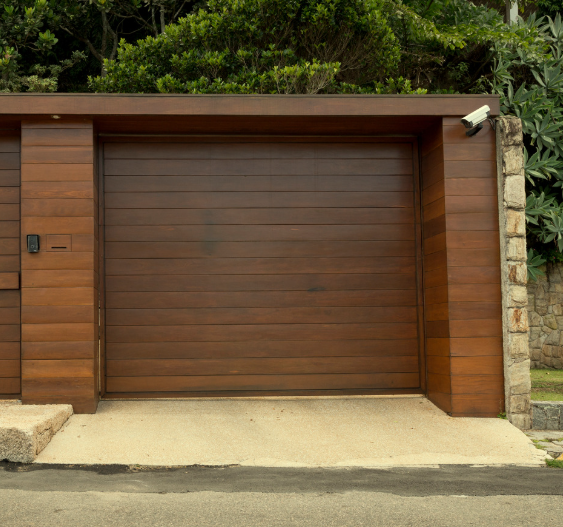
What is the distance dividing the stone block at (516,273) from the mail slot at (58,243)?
420 cm

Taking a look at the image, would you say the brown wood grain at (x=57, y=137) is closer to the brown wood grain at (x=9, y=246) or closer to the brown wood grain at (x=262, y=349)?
the brown wood grain at (x=9, y=246)

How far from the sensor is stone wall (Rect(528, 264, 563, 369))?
1030cm

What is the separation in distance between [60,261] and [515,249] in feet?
14.3

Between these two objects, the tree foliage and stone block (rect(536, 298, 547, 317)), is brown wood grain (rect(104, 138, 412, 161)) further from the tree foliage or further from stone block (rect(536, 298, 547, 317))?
stone block (rect(536, 298, 547, 317))

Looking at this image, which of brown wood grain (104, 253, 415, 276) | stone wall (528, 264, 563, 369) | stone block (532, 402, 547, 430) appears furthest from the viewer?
stone wall (528, 264, 563, 369)

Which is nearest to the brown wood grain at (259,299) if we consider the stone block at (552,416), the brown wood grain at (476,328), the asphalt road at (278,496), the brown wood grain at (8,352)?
the brown wood grain at (476,328)

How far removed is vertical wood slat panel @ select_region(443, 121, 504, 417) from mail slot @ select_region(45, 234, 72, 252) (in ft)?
12.0

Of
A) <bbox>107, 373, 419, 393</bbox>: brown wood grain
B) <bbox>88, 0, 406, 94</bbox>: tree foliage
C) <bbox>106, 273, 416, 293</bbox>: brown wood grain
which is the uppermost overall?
<bbox>88, 0, 406, 94</bbox>: tree foliage

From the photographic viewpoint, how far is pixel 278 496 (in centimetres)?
413

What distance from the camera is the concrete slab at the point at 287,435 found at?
5109mm

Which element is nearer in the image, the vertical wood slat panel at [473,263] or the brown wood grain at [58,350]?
the brown wood grain at [58,350]

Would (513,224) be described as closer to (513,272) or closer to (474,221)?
(474,221)

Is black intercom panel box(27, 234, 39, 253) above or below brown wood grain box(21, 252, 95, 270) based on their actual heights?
above

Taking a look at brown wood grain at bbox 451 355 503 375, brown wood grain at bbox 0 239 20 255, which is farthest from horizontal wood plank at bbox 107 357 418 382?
brown wood grain at bbox 0 239 20 255
